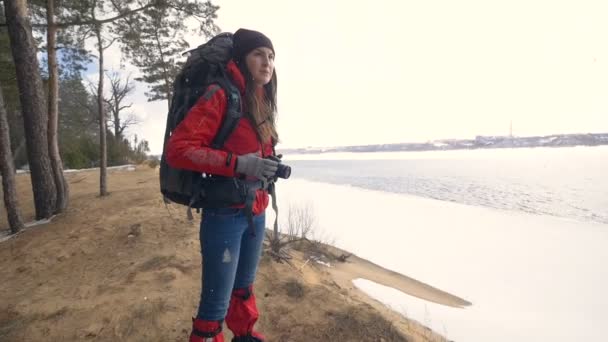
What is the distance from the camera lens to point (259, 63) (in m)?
1.73

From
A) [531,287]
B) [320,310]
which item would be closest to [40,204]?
[320,310]

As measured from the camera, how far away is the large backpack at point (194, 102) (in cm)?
157

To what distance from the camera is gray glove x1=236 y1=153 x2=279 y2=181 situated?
1.56m

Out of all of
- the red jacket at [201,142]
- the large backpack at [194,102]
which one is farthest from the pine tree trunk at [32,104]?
the red jacket at [201,142]

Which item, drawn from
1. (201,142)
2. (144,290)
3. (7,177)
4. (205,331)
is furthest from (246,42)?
(7,177)

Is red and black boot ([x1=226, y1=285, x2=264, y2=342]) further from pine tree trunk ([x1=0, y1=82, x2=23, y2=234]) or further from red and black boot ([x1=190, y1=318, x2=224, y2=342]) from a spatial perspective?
pine tree trunk ([x1=0, y1=82, x2=23, y2=234])

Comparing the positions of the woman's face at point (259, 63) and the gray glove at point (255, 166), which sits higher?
the woman's face at point (259, 63)

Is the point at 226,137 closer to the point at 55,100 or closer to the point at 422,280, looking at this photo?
the point at 422,280

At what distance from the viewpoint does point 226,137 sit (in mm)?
1601

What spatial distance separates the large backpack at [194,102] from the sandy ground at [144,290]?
172 centimetres

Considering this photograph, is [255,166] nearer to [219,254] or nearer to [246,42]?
[219,254]

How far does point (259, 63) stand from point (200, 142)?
580 millimetres

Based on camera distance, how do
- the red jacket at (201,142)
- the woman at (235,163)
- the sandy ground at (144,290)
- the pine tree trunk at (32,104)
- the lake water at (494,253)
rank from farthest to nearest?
the pine tree trunk at (32,104)
the lake water at (494,253)
the sandy ground at (144,290)
the woman at (235,163)
the red jacket at (201,142)

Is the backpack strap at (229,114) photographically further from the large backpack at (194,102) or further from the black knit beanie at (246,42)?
the black knit beanie at (246,42)
